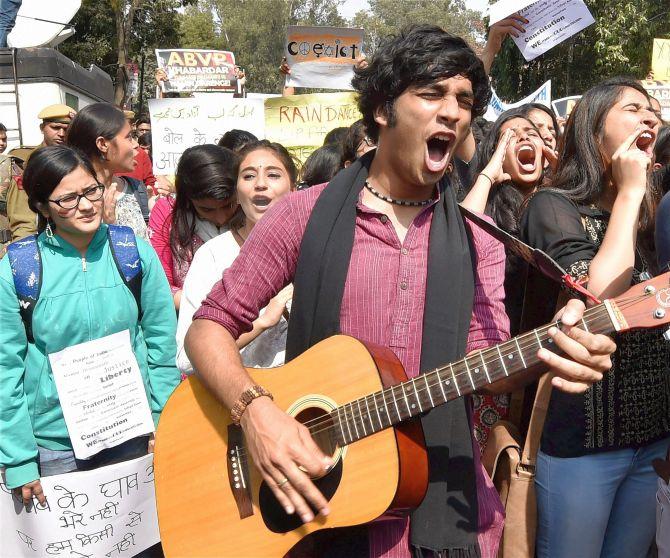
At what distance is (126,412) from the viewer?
3293mm

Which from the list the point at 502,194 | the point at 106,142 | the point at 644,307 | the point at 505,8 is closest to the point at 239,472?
the point at 644,307

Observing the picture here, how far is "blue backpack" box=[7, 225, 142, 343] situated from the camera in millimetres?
3059

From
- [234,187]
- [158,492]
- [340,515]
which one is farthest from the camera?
[234,187]

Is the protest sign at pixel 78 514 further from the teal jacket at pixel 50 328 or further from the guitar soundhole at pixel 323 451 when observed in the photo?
the guitar soundhole at pixel 323 451

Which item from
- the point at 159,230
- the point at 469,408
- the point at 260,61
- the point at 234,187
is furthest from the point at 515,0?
the point at 260,61

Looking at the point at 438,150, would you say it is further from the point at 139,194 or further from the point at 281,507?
the point at 139,194

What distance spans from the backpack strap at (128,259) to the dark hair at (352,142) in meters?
1.77

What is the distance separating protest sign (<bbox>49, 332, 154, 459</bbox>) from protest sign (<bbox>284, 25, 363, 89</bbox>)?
5.45 metres

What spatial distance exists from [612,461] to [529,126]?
194 cm

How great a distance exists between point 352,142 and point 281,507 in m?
3.05

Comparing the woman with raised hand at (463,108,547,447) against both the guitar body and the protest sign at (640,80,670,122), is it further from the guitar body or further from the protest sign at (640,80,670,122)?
the protest sign at (640,80,670,122)

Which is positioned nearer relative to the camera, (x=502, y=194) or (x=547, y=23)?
(x=502, y=194)

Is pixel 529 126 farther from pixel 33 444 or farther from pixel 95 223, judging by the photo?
pixel 33 444

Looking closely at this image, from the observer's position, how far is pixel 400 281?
6.75 ft
